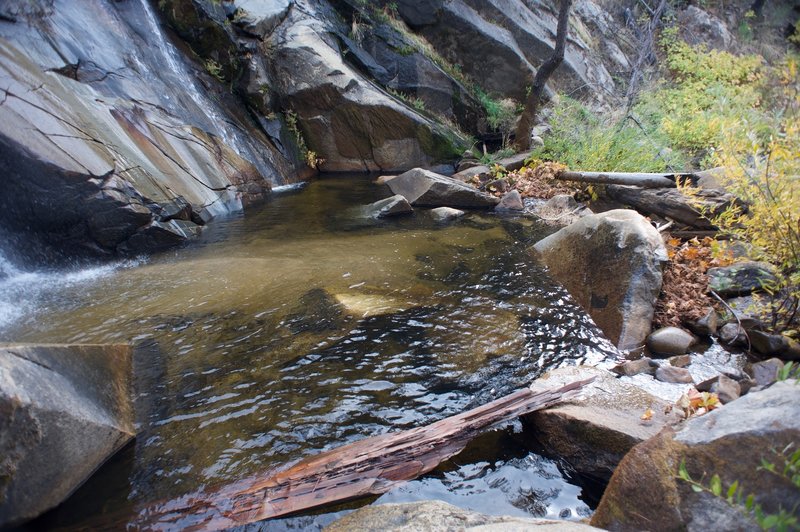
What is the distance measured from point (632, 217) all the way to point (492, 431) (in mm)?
3365

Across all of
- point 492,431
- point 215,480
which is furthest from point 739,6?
point 215,480

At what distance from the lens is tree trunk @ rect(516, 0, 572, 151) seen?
34.0ft

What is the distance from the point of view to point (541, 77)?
11023 mm

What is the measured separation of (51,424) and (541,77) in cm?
1185

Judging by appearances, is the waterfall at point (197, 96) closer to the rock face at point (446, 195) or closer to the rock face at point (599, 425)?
the rock face at point (446, 195)

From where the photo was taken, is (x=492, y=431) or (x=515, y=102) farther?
(x=515, y=102)

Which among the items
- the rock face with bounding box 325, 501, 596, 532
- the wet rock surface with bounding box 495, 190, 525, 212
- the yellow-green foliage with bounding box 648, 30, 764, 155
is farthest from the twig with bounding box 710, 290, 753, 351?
the yellow-green foliage with bounding box 648, 30, 764, 155

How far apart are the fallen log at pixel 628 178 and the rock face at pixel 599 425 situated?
4.49 metres

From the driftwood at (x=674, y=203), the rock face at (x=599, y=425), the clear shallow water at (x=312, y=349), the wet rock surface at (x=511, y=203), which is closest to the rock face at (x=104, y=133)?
the clear shallow water at (x=312, y=349)

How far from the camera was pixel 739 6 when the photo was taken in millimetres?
21188

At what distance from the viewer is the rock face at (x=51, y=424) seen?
2078 mm

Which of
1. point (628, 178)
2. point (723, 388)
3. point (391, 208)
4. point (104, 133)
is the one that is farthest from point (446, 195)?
point (723, 388)

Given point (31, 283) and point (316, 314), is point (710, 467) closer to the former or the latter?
point (316, 314)

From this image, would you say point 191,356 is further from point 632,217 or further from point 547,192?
point 547,192
